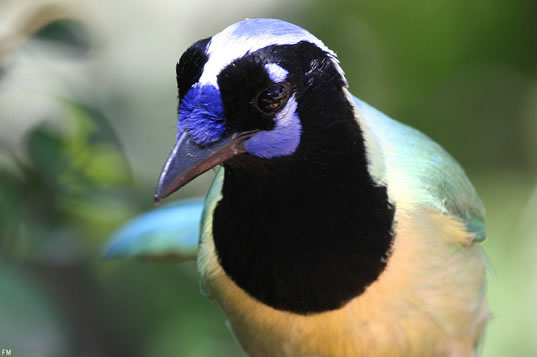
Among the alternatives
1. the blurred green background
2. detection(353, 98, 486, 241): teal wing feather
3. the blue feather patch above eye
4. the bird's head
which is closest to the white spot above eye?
the bird's head

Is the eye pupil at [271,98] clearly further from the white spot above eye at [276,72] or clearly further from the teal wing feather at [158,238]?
the teal wing feather at [158,238]

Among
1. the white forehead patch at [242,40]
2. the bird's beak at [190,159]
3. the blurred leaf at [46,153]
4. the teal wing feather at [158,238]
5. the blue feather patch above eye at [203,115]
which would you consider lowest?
the teal wing feather at [158,238]

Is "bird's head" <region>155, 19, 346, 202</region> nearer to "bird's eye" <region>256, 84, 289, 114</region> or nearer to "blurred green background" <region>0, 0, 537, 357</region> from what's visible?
"bird's eye" <region>256, 84, 289, 114</region>

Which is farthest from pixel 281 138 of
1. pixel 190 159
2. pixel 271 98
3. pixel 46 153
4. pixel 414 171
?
pixel 46 153

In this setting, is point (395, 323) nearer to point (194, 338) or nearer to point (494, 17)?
point (194, 338)

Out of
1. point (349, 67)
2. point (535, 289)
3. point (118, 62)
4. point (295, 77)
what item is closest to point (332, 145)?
point (295, 77)

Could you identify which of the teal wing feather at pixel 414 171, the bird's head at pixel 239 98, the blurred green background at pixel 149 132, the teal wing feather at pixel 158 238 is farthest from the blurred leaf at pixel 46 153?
the teal wing feather at pixel 414 171
